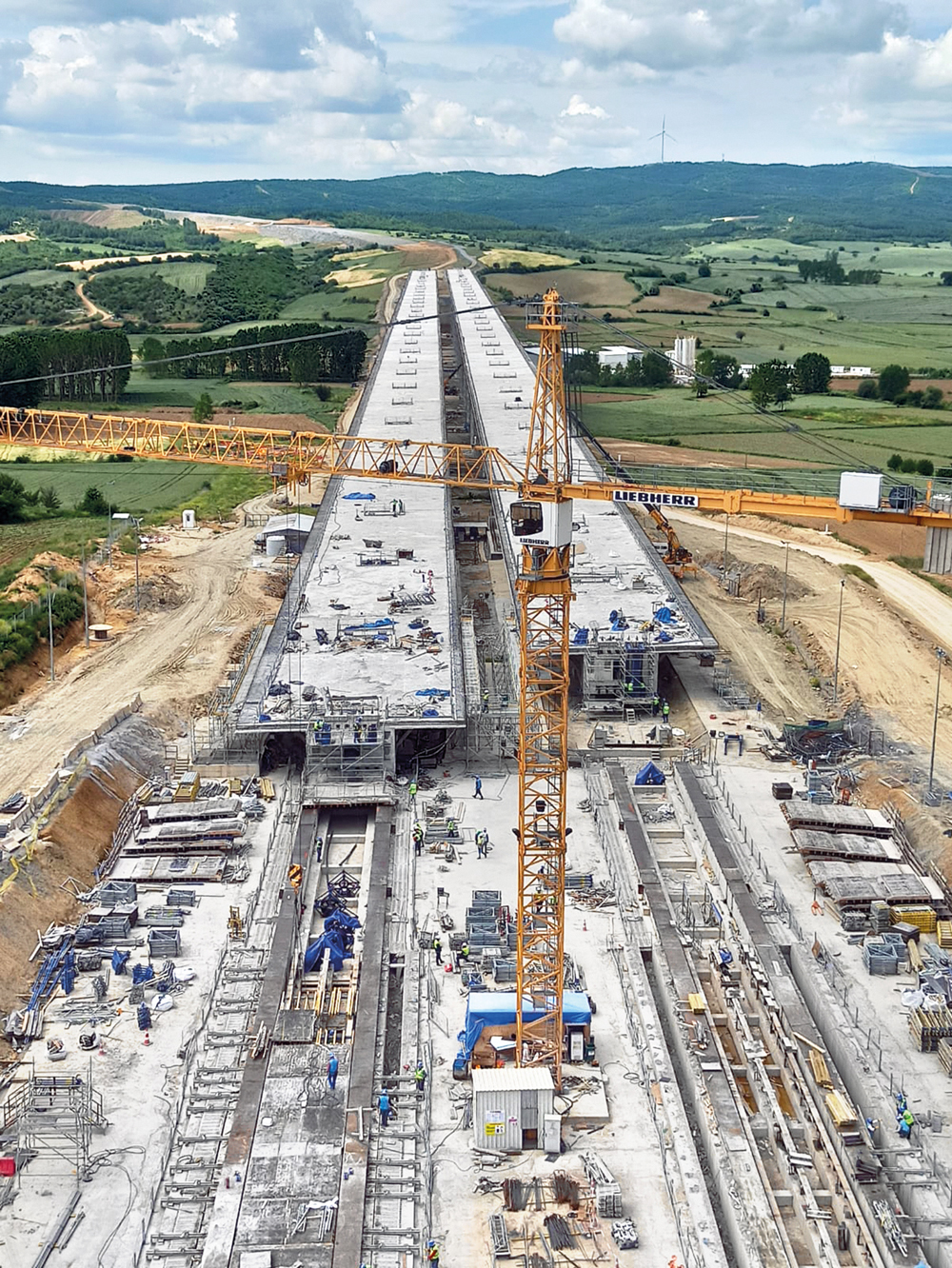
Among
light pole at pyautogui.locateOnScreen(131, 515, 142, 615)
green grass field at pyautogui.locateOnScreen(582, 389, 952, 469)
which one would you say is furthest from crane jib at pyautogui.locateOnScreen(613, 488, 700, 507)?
green grass field at pyautogui.locateOnScreen(582, 389, 952, 469)

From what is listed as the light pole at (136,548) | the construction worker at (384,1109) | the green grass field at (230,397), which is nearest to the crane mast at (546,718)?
the construction worker at (384,1109)

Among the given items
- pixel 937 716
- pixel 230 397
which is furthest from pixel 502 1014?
Result: pixel 230 397

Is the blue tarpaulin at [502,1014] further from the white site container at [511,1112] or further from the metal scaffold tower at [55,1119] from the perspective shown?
the metal scaffold tower at [55,1119]

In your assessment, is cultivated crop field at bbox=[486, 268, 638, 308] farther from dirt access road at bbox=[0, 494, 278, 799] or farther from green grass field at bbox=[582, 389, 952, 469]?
dirt access road at bbox=[0, 494, 278, 799]

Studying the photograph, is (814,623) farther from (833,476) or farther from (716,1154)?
(716,1154)

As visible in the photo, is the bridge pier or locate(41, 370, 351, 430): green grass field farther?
locate(41, 370, 351, 430): green grass field

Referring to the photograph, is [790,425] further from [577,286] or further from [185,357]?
[577,286]
